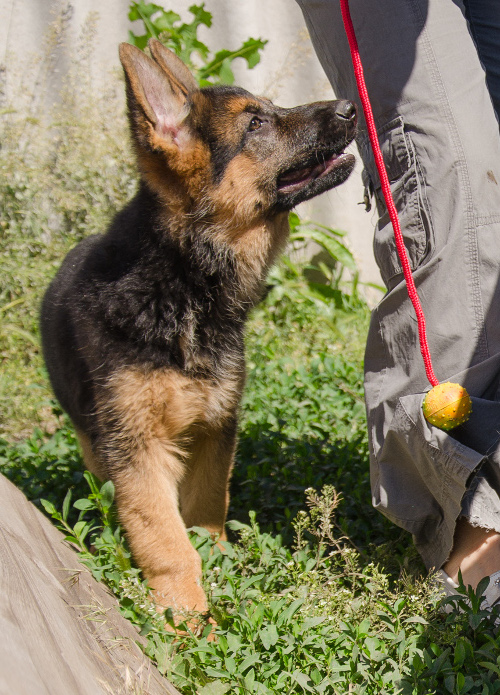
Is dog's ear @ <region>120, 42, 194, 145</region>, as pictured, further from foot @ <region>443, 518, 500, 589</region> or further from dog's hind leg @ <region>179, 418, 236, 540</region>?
foot @ <region>443, 518, 500, 589</region>

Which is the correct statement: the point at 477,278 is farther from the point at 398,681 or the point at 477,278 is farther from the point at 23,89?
the point at 23,89

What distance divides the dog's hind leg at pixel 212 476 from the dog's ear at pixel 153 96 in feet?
4.16

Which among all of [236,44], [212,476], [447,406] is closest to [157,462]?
[212,476]

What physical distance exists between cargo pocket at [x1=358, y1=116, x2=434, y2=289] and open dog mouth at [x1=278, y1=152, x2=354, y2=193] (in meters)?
0.40

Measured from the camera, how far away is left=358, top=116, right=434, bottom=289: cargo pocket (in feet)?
8.18

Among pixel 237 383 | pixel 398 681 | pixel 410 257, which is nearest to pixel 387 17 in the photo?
pixel 410 257

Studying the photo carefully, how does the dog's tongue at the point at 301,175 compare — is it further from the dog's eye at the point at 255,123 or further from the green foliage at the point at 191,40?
the green foliage at the point at 191,40

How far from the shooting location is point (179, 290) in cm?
291

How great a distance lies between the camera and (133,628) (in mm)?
2326

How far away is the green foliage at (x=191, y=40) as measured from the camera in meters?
5.62

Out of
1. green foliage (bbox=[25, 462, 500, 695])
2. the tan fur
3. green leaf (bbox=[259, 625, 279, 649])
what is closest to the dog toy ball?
green foliage (bbox=[25, 462, 500, 695])

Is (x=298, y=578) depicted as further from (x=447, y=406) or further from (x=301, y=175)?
(x=301, y=175)

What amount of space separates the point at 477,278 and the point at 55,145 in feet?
14.2

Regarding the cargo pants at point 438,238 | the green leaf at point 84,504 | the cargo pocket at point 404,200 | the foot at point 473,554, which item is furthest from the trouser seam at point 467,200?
the green leaf at point 84,504
